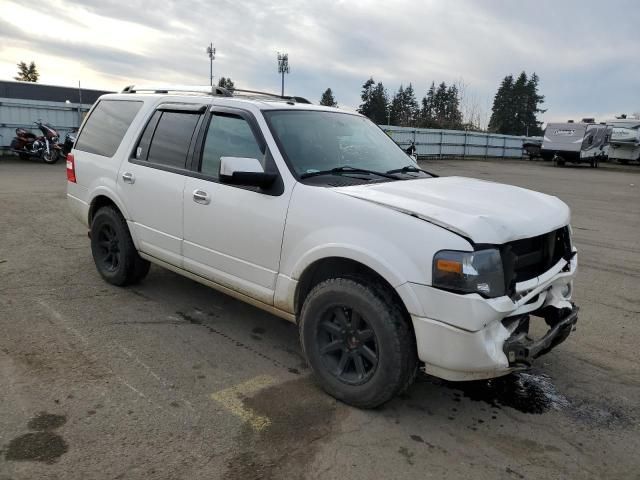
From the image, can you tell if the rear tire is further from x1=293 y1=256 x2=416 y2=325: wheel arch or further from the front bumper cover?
the front bumper cover

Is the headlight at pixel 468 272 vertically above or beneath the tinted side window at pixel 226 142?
beneath

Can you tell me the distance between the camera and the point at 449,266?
277 centimetres

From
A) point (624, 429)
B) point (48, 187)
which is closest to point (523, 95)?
point (48, 187)

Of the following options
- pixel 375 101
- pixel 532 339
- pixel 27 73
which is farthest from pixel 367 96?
pixel 532 339

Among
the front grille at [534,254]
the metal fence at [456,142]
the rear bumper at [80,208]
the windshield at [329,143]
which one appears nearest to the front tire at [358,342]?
the front grille at [534,254]

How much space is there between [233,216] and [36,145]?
1580 cm

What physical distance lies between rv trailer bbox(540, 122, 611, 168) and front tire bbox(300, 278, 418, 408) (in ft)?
103

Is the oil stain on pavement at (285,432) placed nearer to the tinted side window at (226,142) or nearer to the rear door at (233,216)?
the rear door at (233,216)

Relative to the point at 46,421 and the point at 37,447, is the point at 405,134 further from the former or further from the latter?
the point at 37,447

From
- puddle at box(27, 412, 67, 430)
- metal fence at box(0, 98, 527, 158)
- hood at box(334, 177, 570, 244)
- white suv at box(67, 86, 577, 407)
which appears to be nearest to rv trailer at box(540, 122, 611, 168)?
metal fence at box(0, 98, 527, 158)

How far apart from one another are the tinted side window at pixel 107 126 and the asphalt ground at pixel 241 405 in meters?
1.39

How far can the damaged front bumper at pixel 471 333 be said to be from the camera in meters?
2.76

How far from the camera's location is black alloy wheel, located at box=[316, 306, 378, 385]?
3.18 meters

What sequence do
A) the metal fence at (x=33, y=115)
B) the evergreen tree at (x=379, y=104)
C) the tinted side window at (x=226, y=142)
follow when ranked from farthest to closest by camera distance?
the evergreen tree at (x=379, y=104) < the metal fence at (x=33, y=115) < the tinted side window at (x=226, y=142)
